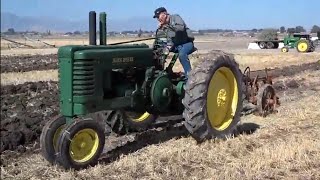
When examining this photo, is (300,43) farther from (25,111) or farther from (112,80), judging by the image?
(112,80)

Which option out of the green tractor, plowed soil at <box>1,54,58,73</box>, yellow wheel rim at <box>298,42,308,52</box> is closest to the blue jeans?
plowed soil at <box>1,54,58,73</box>

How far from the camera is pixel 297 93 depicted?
13.1 m

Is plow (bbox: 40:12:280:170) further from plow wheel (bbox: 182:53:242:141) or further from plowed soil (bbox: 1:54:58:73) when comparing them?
plowed soil (bbox: 1:54:58:73)

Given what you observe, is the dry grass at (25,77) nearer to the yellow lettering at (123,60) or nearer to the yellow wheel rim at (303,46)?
the yellow lettering at (123,60)

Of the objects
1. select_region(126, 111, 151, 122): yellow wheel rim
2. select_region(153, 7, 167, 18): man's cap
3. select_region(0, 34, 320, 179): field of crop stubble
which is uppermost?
select_region(153, 7, 167, 18): man's cap

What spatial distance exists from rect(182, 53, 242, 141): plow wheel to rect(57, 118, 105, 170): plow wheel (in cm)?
132

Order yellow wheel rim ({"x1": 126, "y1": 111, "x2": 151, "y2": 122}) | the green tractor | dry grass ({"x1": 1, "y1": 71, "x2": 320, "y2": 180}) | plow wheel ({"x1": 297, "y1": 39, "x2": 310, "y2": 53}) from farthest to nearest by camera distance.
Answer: the green tractor
plow wheel ({"x1": 297, "y1": 39, "x2": 310, "y2": 53})
yellow wheel rim ({"x1": 126, "y1": 111, "x2": 151, "y2": 122})
dry grass ({"x1": 1, "y1": 71, "x2": 320, "y2": 180})

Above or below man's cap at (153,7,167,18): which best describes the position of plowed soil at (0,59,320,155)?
below

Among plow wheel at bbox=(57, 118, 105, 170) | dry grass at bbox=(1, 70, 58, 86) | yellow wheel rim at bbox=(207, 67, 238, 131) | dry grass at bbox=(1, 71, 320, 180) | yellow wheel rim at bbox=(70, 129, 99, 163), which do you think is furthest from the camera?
dry grass at bbox=(1, 70, 58, 86)

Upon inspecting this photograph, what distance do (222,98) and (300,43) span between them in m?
30.1

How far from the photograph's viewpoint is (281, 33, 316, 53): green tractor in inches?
1390

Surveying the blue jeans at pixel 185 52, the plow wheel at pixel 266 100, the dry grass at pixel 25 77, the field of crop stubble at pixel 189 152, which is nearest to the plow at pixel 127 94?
the blue jeans at pixel 185 52

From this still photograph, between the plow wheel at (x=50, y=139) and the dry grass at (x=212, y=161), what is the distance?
0.15m

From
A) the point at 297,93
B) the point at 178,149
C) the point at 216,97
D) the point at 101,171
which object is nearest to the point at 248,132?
the point at 216,97
